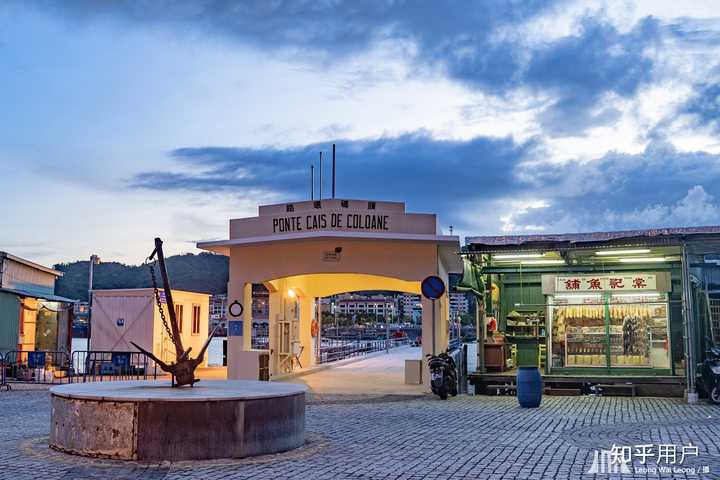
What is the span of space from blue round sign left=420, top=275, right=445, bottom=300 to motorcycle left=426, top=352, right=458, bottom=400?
1.35 meters

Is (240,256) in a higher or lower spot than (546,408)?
higher

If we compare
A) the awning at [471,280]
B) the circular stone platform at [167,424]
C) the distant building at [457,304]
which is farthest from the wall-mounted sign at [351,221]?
the circular stone platform at [167,424]

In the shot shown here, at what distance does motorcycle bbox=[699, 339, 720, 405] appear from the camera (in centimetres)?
1530

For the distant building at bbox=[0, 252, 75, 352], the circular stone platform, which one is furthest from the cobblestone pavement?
the distant building at bbox=[0, 252, 75, 352]

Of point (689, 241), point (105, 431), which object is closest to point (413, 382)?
point (689, 241)

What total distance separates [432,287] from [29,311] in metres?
14.9

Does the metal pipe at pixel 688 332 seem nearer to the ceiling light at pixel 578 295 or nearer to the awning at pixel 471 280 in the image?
the ceiling light at pixel 578 295

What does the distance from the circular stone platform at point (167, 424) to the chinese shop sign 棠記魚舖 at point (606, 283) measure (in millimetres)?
10382

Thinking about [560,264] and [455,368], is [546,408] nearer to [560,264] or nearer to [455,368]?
[455,368]

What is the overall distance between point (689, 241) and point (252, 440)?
407 inches

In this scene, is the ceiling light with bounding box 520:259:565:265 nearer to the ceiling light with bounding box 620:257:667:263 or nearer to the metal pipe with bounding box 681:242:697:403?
the ceiling light with bounding box 620:257:667:263

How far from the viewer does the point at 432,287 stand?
57.8ft

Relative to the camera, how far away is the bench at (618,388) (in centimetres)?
1744

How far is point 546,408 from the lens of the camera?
14992 mm
